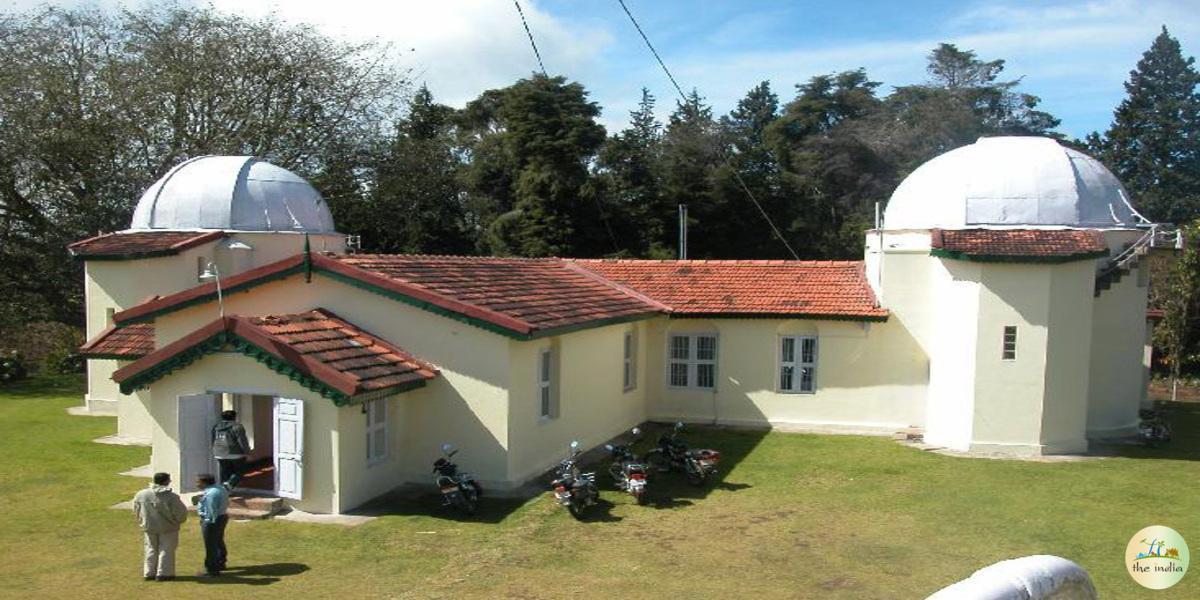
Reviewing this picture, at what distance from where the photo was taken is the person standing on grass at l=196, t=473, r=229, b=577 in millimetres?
10634

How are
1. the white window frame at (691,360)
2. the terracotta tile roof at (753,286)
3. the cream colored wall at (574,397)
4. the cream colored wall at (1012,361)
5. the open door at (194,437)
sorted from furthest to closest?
the white window frame at (691,360)
the terracotta tile roof at (753,286)
the cream colored wall at (1012,361)
the cream colored wall at (574,397)
the open door at (194,437)

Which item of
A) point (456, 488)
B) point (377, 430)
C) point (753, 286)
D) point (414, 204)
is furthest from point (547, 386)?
point (414, 204)

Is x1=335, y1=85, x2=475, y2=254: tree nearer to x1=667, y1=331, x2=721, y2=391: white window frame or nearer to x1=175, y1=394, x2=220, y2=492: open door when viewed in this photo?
x1=667, y1=331, x2=721, y2=391: white window frame

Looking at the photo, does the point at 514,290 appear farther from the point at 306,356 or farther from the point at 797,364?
the point at 797,364

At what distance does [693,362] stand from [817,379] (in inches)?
112

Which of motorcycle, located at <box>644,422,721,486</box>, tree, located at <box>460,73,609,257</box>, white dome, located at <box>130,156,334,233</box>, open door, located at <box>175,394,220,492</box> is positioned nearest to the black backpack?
open door, located at <box>175,394,220,492</box>

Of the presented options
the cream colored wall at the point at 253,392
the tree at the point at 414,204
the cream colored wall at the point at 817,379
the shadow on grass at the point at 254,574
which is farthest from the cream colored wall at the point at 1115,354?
the tree at the point at 414,204

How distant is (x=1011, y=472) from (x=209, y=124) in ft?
98.5

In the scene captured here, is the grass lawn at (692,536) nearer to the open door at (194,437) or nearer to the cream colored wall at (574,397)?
the open door at (194,437)

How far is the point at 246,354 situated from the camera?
13.0 metres

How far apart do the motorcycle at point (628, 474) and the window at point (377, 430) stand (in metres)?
3.61

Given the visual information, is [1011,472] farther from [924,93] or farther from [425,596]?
[924,93]

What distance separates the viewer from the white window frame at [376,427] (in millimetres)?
13844

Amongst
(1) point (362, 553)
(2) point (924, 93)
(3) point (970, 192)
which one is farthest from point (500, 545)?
(2) point (924, 93)
